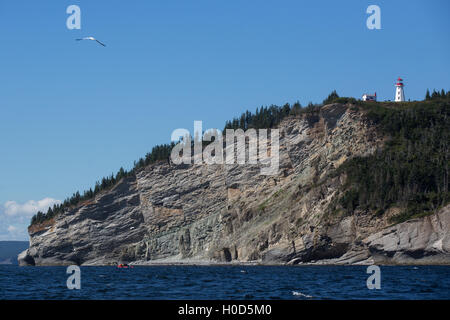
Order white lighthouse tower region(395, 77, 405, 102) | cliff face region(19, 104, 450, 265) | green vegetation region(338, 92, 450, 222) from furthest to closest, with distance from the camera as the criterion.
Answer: white lighthouse tower region(395, 77, 405, 102), green vegetation region(338, 92, 450, 222), cliff face region(19, 104, 450, 265)

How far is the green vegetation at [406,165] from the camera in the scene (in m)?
104

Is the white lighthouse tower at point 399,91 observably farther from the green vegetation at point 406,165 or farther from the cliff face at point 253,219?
the cliff face at point 253,219

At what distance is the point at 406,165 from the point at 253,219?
36035mm

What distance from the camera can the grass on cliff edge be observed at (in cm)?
10381

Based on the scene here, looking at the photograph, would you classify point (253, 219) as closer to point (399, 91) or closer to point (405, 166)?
point (405, 166)

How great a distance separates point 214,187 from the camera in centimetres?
14450

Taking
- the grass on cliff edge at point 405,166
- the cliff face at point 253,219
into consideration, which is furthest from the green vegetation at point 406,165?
the cliff face at point 253,219

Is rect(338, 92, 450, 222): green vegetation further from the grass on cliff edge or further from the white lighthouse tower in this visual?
Result: the white lighthouse tower

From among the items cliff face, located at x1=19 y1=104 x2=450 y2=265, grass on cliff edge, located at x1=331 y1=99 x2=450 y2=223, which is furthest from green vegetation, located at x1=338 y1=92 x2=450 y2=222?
cliff face, located at x1=19 y1=104 x2=450 y2=265

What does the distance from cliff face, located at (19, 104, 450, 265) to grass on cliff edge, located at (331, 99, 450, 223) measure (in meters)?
2.56

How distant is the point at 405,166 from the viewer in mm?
109938

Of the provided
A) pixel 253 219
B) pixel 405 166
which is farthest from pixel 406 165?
pixel 253 219
